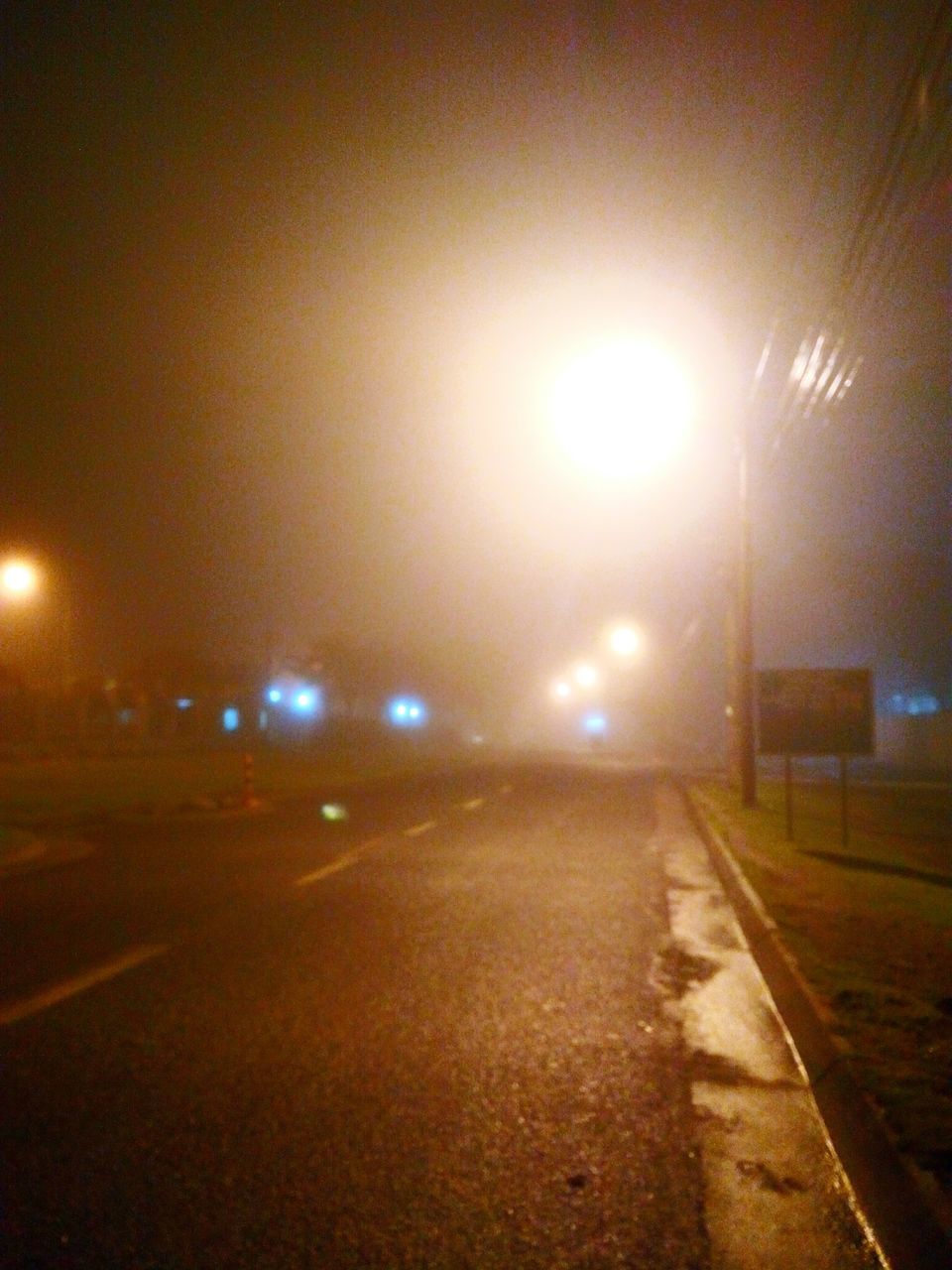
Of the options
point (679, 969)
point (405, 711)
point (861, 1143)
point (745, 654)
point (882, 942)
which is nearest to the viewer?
point (861, 1143)

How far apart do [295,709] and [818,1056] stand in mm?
81355

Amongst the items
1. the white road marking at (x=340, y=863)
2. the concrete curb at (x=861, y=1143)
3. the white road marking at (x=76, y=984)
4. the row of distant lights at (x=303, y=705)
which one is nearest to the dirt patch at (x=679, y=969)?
the concrete curb at (x=861, y=1143)

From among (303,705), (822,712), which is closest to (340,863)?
(822,712)

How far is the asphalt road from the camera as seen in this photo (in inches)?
193

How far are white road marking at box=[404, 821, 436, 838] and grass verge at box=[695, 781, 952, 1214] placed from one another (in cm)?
484

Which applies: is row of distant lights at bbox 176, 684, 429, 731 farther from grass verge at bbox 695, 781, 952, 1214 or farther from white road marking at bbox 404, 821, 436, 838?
grass verge at bbox 695, 781, 952, 1214

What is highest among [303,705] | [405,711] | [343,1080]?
[405,711]

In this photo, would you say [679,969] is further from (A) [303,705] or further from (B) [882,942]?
(A) [303,705]

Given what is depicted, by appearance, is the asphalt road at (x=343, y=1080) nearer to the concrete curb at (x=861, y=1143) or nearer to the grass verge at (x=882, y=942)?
the concrete curb at (x=861, y=1143)

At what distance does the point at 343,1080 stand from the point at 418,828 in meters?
15.8

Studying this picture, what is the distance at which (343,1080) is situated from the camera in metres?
6.89

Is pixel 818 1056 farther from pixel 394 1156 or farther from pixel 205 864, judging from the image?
pixel 205 864

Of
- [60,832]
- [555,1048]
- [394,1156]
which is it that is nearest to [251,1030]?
[555,1048]

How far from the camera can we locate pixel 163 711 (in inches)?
3536
